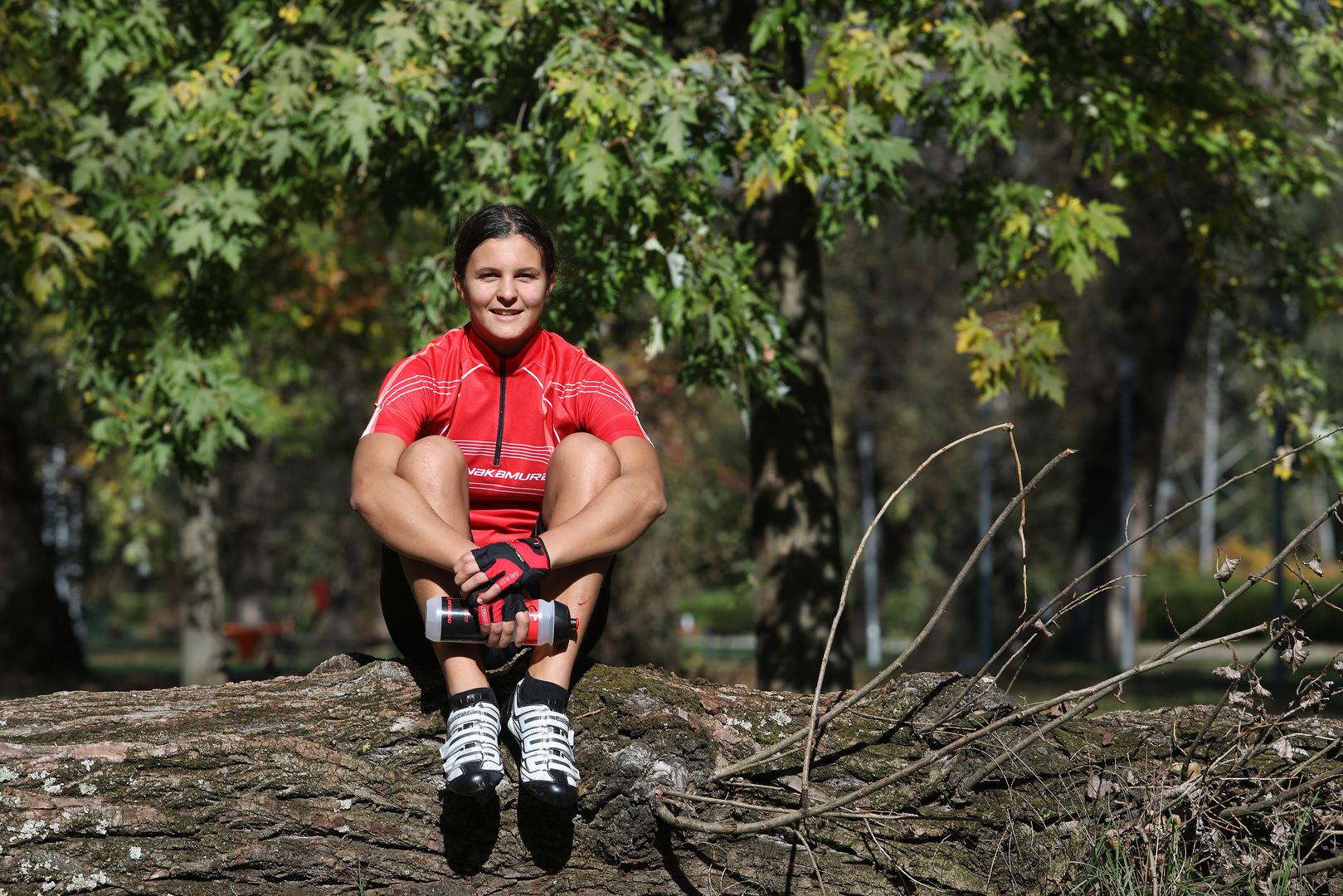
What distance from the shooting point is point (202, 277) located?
7.62m

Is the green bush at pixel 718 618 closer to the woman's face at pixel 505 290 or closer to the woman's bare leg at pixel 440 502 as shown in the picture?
the woman's face at pixel 505 290

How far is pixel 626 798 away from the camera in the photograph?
338 centimetres

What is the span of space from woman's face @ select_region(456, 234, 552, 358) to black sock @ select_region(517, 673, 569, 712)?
0.94 meters

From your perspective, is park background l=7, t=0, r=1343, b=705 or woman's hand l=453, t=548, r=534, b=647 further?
park background l=7, t=0, r=1343, b=705

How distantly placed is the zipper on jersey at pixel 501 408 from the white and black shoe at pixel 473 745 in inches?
26.7

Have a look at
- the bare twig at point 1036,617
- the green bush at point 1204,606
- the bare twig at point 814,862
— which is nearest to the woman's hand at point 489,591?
the bare twig at point 814,862

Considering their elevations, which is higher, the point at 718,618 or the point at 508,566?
the point at 508,566

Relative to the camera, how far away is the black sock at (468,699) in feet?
10.7

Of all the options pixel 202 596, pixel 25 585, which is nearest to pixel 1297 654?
pixel 202 596

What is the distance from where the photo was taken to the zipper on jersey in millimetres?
3650

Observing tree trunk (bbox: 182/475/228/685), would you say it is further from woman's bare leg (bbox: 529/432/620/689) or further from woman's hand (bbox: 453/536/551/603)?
woman's hand (bbox: 453/536/551/603)

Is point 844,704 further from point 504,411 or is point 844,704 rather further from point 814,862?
point 504,411

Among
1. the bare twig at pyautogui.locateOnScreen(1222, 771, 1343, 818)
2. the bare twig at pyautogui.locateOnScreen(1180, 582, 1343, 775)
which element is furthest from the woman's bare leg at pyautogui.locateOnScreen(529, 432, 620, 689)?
the bare twig at pyautogui.locateOnScreen(1222, 771, 1343, 818)

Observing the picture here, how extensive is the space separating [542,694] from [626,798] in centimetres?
36
